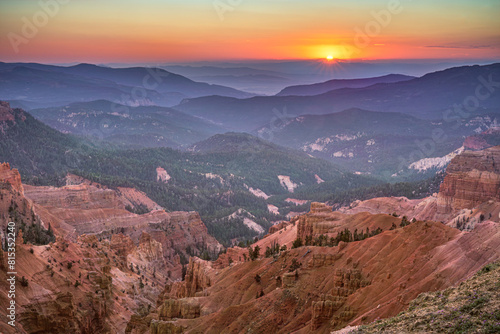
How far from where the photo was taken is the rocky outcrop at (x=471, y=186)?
8506cm

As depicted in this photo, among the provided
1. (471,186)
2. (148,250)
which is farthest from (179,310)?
(471,186)

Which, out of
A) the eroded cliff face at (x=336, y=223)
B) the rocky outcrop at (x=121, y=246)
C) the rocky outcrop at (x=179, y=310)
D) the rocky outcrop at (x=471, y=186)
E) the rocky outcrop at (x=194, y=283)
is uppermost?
the rocky outcrop at (x=471, y=186)

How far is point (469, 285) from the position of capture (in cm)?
2512

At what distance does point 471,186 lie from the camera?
286ft

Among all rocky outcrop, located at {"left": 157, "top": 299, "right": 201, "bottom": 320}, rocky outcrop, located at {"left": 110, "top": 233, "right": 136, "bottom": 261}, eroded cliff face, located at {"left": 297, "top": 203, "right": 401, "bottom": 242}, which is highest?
Answer: eroded cliff face, located at {"left": 297, "top": 203, "right": 401, "bottom": 242}

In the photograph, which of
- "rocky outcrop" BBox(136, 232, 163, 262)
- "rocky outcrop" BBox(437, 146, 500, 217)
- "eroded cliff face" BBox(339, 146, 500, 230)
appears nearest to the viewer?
"eroded cliff face" BBox(339, 146, 500, 230)

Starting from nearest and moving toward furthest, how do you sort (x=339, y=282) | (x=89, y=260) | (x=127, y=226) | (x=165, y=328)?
(x=339, y=282) → (x=165, y=328) → (x=89, y=260) → (x=127, y=226)

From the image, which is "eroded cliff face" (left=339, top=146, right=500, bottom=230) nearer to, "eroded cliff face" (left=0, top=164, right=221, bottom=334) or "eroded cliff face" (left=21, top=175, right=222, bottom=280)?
"eroded cliff face" (left=21, top=175, right=222, bottom=280)

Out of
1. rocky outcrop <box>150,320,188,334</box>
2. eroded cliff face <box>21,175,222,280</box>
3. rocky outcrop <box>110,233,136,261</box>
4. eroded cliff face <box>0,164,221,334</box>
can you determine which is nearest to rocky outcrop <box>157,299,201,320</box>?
eroded cliff face <box>0,164,221,334</box>

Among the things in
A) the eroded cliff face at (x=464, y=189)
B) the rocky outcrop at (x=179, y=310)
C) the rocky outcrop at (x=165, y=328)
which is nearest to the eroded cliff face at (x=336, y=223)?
the eroded cliff face at (x=464, y=189)

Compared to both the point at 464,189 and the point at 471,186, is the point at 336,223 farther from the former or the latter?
the point at 471,186

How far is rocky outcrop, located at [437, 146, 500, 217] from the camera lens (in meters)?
85.1

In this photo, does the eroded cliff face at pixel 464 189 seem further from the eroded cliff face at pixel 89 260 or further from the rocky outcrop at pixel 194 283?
the eroded cliff face at pixel 89 260

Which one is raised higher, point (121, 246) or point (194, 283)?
point (194, 283)
